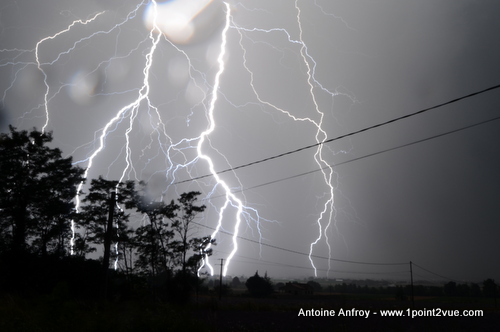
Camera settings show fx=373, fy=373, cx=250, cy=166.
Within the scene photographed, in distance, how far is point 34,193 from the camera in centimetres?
2075

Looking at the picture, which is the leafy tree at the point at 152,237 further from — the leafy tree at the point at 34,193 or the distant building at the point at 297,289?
the distant building at the point at 297,289

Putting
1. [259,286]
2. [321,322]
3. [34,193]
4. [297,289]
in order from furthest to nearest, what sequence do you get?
[297,289]
[259,286]
[34,193]
[321,322]

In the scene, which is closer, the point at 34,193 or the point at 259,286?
the point at 34,193

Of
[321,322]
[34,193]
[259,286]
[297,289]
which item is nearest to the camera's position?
[321,322]

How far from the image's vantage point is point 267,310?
68.0 feet

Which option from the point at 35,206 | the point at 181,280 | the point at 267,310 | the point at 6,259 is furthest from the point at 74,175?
the point at 267,310

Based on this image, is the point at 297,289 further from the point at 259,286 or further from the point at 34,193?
the point at 34,193

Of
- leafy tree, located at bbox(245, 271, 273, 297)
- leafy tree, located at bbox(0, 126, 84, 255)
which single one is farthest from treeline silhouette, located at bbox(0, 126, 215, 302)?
leafy tree, located at bbox(245, 271, 273, 297)

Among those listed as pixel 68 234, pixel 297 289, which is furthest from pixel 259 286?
pixel 68 234

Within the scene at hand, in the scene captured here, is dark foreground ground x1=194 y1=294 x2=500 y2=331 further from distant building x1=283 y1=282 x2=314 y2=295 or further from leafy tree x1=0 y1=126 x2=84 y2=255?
distant building x1=283 y1=282 x2=314 y2=295

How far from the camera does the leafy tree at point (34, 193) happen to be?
20.3m

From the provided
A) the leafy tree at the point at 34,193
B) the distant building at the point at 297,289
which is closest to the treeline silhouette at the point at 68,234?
the leafy tree at the point at 34,193

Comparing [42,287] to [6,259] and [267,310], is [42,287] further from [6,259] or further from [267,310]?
[267,310]

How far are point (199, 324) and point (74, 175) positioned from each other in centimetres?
1922
